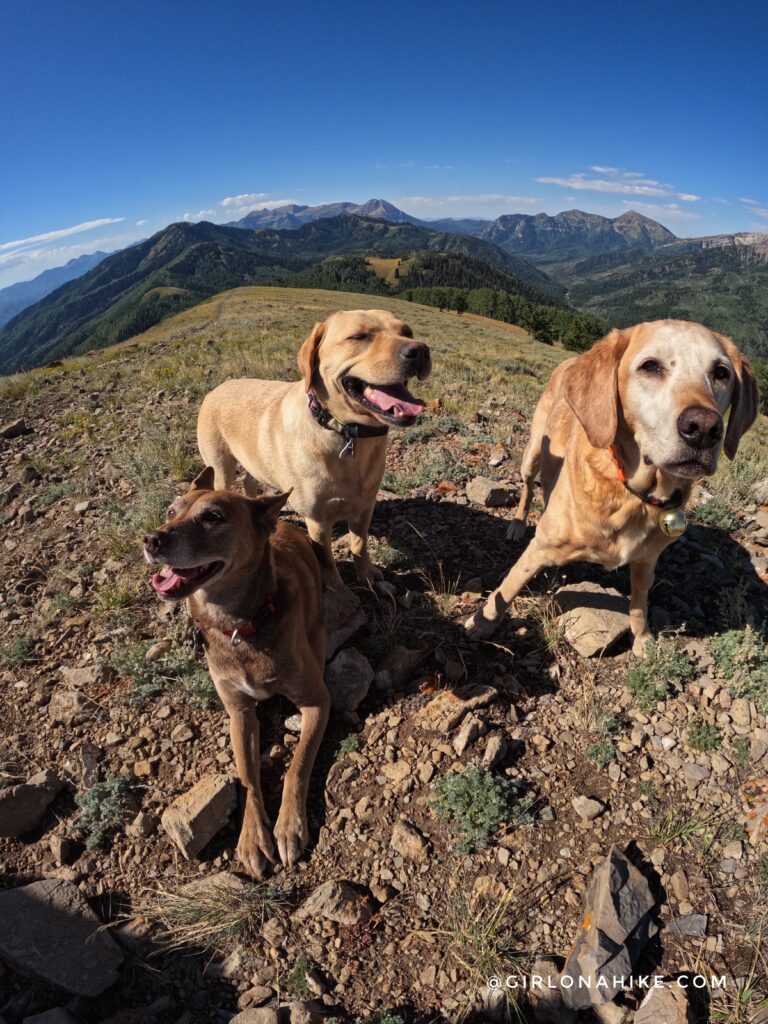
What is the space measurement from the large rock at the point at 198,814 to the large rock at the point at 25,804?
0.79 metres

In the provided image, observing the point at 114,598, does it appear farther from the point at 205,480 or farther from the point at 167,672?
the point at 205,480

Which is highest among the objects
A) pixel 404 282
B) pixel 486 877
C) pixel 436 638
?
pixel 404 282

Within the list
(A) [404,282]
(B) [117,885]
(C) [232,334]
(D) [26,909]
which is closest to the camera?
(D) [26,909]

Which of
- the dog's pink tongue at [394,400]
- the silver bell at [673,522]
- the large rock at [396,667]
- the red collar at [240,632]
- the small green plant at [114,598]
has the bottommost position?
the large rock at [396,667]

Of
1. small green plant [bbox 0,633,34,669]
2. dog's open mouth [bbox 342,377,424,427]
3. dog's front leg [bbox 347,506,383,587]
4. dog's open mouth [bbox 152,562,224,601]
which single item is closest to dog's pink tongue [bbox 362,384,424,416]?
dog's open mouth [bbox 342,377,424,427]

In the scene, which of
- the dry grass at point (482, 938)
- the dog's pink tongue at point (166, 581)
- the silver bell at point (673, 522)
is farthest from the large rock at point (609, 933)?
the dog's pink tongue at point (166, 581)

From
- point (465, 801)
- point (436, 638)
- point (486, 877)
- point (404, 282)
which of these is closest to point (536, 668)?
point (436, 638)

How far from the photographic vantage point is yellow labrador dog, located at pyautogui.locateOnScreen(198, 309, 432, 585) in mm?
3451

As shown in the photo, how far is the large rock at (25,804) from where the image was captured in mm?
2916

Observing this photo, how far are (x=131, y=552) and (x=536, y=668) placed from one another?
3.95m

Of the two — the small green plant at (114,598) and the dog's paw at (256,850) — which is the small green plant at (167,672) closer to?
the small green plant at (114,598)

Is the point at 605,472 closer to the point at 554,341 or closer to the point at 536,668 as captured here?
the point at 536,668

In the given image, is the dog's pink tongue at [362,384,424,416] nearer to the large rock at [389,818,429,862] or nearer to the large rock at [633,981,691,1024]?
the large rock at [389,818,429,862]

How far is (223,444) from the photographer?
5.05 meters
